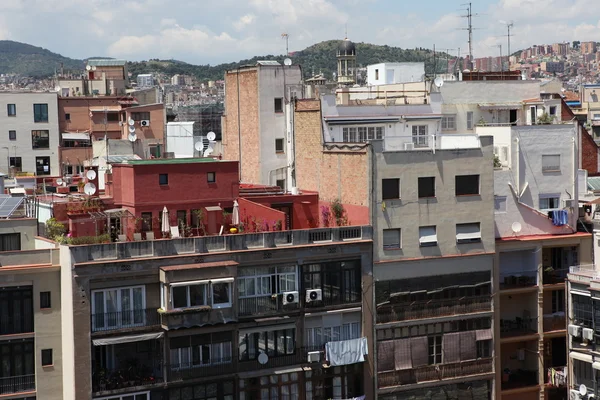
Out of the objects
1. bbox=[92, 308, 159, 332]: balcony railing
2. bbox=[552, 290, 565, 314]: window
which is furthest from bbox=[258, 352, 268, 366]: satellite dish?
bbox=[552, 290, 565, 314]: window

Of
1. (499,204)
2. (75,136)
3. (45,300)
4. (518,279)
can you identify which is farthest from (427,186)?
(75,136)

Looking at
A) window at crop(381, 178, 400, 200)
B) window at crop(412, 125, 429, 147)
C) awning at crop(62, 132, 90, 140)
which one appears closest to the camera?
window at crop(381, 178, 400, 200)

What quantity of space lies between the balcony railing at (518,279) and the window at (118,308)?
17.5 metres

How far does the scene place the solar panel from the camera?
4366cm

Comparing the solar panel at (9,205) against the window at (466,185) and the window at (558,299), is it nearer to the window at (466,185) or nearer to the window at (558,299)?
the window at (466,185)

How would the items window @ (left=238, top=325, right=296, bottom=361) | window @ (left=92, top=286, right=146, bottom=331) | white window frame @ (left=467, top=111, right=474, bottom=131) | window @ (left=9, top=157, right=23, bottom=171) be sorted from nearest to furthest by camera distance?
window @ (left=92, top=286, right=146, bottom=331) < window @ (left=238, top=325, right=296, bottom=361) < white window frame @ (left=467, top=111, right=474, bottom=131) < window @ (left=9, top=157, right=23, bottom=171)

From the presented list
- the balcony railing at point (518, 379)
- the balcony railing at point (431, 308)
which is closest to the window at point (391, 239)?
the balcony railing at point (431, 308)

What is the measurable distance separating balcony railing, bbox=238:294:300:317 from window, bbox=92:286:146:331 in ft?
13.5

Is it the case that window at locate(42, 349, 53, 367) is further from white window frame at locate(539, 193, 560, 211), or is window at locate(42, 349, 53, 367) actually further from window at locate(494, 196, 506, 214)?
white window frame at locate(539, 193, 560, 211)

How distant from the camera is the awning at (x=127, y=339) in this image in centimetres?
4075

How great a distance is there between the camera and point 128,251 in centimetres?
4134

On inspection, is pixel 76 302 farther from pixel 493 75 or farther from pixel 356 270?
pixel 493 75

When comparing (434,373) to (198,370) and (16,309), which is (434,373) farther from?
(16,309)

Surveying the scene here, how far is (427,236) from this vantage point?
4791cm
